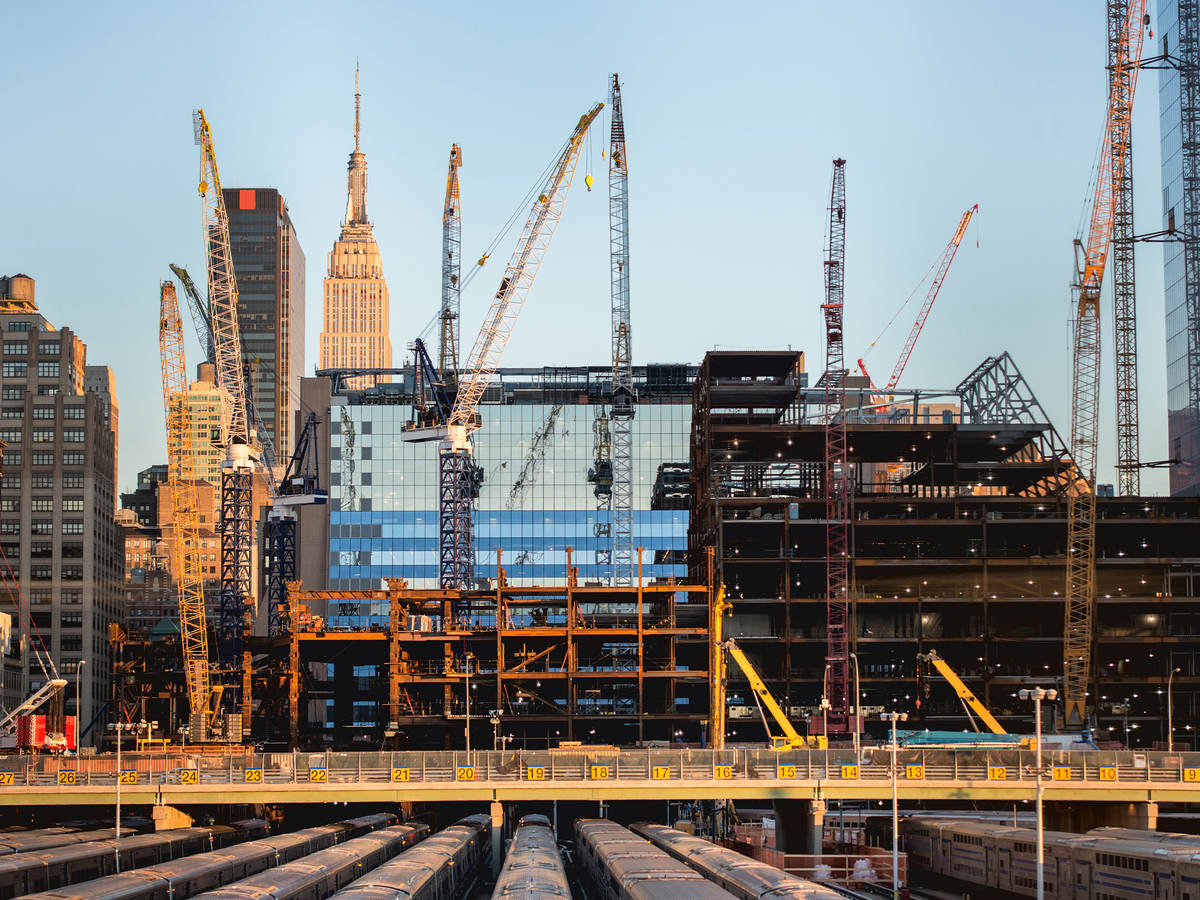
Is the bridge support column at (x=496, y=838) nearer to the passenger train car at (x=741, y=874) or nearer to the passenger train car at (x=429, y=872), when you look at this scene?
the passenger train car at (x=429, y=872)

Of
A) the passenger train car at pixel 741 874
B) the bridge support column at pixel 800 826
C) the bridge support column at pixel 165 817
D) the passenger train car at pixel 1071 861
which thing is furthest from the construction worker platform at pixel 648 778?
the passenger train car at pixel 741 874

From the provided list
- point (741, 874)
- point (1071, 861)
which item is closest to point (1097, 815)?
point (1071, 861)

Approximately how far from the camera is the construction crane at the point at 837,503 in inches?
6545

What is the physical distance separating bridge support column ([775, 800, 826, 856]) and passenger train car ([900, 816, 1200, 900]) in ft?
24.4

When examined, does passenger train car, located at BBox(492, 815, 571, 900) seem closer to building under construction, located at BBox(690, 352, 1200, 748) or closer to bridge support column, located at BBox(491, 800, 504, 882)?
bridge support column, located at BBox(491, 800, 504, 882)

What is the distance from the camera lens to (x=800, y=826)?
9512 centimetres

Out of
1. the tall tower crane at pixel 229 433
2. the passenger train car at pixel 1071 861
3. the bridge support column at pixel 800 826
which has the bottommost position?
the bridge support column at pixel 800 826

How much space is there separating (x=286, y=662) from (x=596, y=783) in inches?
3533

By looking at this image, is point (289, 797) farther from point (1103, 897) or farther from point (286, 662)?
point (286, 662)

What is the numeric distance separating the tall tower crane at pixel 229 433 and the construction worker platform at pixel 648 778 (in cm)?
7658

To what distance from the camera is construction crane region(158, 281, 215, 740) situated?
170000mm

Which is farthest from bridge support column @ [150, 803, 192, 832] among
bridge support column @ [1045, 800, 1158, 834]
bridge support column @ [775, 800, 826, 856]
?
bridge support column @ [1045, 800, 1158, 834]

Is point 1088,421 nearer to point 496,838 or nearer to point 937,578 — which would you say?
point 937,578

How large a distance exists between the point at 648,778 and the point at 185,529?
10569cm
